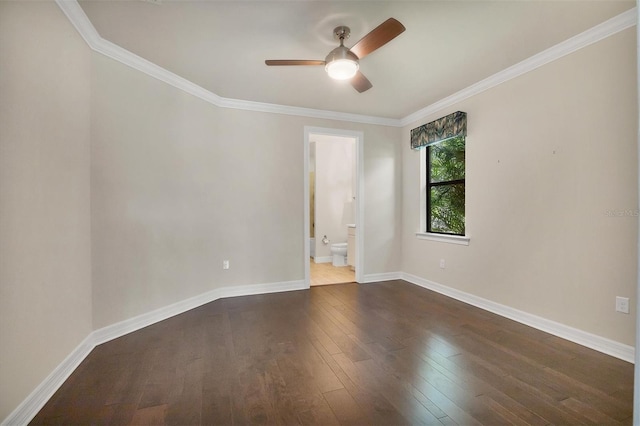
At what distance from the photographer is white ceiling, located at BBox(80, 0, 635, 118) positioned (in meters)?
1.94

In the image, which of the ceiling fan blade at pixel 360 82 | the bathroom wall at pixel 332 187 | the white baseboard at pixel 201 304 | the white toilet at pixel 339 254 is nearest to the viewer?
the white baseboard at pixel 201 304

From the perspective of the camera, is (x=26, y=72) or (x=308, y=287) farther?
(x=308, y=287)

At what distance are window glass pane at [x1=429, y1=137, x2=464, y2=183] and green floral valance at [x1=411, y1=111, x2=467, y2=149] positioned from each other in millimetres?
216

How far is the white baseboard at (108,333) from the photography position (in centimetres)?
151

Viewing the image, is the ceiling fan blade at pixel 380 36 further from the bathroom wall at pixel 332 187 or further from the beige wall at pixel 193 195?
the bathroom wall at pixel 332 187

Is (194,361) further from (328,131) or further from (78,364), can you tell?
(328,131)

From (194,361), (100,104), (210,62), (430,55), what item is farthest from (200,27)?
(194,361)

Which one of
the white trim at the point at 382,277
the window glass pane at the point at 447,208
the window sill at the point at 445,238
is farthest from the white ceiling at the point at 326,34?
the white trim at the point at 382,277

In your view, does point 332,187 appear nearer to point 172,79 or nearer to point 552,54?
point 172,79

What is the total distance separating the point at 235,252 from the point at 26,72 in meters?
2.53

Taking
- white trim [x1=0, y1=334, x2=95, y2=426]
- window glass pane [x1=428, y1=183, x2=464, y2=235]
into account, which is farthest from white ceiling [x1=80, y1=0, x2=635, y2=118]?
white trim [x1=0, y1=334, x2=95, y2=426]

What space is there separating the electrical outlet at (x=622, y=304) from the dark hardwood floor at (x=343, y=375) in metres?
0.37

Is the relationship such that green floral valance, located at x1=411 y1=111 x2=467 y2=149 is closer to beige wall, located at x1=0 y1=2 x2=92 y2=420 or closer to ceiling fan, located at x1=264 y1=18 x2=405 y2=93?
ceiling fan, located at x1=264 y1=18 x2=405 y2=93

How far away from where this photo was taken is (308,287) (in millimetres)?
4027
